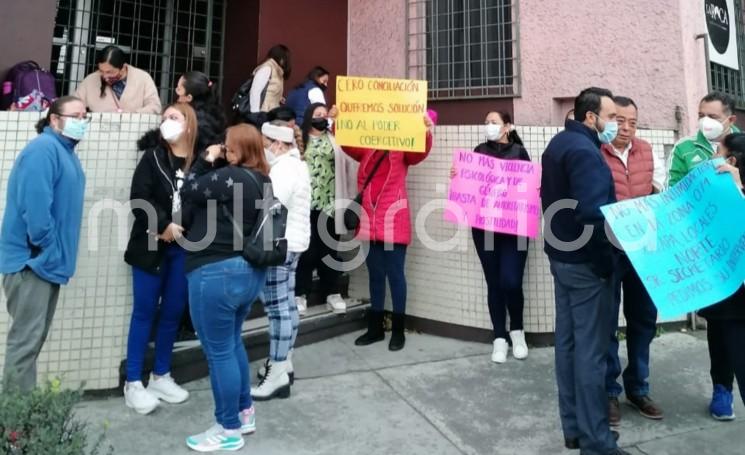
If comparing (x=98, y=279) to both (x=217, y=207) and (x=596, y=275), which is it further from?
(x=596, y=275)

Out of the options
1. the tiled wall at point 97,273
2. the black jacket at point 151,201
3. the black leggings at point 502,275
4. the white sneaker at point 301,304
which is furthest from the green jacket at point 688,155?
the tiled wall at point 97,273

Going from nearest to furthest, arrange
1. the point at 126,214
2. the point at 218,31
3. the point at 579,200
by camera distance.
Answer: the point at 579,200
the point at 126,214
the point at 218,31

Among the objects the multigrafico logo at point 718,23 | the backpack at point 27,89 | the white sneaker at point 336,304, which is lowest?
the white sneaker at point 336,304

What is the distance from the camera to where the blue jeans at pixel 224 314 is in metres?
2.80

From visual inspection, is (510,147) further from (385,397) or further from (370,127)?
Result: (385,397)

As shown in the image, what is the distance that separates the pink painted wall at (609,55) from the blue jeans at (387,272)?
2588 millimetres

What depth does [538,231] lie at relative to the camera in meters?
4.61

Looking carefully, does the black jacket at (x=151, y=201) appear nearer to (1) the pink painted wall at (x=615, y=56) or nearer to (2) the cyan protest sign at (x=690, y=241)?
(2) the cyan protest sign at (x=690, y=241)

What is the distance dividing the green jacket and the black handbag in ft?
7.09

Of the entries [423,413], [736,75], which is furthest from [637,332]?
[736,75]

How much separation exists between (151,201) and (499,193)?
8.80 ft

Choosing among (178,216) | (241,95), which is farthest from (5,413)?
(241,95)

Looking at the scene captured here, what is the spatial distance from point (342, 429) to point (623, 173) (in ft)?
7.87

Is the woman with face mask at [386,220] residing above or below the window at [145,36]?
below
